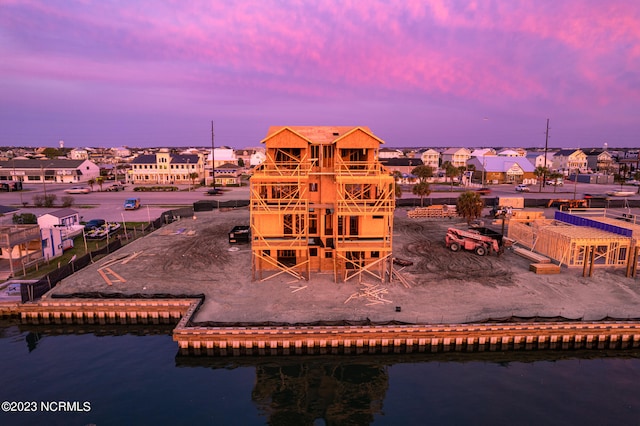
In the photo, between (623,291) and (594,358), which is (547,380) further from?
(623,291)

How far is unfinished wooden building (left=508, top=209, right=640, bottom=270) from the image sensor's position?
34969 mm

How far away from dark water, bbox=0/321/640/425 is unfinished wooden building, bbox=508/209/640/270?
11753mm

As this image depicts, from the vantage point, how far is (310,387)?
73.2ft

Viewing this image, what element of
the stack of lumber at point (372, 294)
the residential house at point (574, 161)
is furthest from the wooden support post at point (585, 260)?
the residential house at point (574, 161)

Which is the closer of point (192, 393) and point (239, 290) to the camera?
point (192, 393)

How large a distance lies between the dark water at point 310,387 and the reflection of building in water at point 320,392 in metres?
0.06

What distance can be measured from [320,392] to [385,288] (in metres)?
11.8

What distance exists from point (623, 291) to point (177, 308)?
35.7m

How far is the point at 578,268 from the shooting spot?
36.4m

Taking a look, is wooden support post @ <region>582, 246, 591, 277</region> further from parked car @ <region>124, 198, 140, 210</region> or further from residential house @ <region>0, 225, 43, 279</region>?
parked car @ <region>124, 198, 140, 210</region>

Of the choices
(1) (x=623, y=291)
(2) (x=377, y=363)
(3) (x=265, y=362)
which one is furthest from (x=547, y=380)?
(3) (x=265, y=362)

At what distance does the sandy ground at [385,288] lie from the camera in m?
27.2

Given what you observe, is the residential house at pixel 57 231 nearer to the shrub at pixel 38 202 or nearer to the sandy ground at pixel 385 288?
the sandy ground at pixel 385 288

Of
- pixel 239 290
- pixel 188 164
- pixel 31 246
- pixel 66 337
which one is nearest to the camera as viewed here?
pixel 66 337
